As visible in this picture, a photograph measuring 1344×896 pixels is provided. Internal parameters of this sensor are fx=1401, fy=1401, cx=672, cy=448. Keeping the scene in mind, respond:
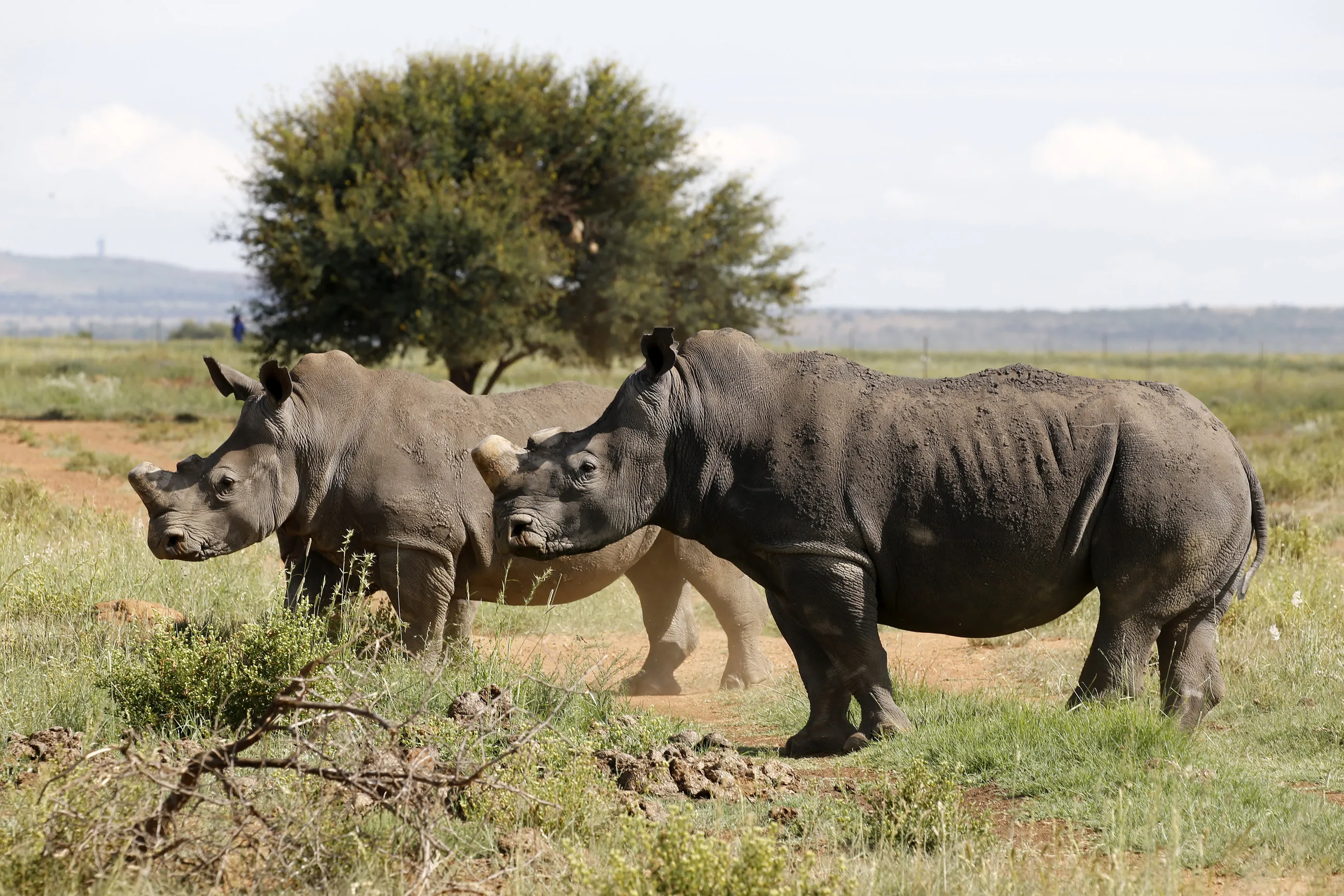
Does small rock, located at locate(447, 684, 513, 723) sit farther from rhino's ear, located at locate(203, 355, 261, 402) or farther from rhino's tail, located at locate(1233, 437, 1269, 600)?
rhino's tail, located at locate(1233, 437, 1269, 600)

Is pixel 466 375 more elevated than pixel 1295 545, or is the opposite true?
pixel 466 375

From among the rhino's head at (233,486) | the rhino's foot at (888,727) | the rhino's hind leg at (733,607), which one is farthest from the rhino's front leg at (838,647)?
the rhino's head at (233,486)

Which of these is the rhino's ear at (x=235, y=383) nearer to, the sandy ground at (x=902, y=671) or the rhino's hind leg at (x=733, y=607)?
the sandy ground at (x=902, y=671)

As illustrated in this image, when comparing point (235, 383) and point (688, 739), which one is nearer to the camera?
point (688, 739)

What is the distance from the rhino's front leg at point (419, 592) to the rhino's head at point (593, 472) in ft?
3.77

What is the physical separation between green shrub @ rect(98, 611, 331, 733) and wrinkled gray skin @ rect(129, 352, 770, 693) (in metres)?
0.79

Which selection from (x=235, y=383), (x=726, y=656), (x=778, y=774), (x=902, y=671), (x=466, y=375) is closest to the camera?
(x=778, y=774)

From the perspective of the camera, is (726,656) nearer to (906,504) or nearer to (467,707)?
(906,504)

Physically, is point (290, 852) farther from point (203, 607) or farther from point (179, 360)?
point (179, 360)

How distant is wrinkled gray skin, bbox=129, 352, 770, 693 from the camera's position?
22.9 ft

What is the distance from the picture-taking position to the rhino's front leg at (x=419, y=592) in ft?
23.2

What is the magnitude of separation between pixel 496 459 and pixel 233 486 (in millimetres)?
1743

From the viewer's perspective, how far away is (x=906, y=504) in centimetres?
599

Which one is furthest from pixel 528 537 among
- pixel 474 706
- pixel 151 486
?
pixel 151 486
